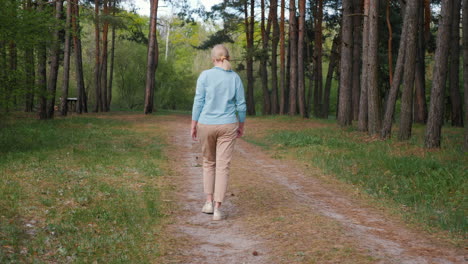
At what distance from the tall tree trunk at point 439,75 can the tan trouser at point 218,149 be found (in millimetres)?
8686

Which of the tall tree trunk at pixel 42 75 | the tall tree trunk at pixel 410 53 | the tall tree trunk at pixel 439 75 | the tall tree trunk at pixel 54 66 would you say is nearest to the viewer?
the tall tree trunk at pixel 439 75

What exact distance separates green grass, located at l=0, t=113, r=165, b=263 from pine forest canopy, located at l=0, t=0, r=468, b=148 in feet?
12.6

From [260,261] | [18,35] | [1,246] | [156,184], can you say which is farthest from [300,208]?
[18,35]

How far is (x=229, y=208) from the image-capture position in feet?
23.9

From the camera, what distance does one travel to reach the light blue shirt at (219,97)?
6465 mm

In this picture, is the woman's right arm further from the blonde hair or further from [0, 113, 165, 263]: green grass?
[0, 113, 165, 263]: green grass

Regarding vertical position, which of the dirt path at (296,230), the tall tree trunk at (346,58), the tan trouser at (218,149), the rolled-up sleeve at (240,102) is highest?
the tall tree trunk at (346,58)

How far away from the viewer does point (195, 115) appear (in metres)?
6.57

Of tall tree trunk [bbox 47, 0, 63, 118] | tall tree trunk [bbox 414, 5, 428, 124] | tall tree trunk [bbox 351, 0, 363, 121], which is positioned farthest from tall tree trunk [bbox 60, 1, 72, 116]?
tall tree trunk [bbox 414, 5, 428, 124]

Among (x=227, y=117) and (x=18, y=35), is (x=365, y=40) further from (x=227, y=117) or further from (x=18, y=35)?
(x=227, y=117)

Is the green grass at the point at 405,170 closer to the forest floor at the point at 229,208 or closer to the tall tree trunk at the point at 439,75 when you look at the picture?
the forest floor at the point at 229,208

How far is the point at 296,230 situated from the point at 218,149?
150 centimetres

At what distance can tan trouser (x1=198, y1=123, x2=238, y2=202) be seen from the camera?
21.2ft

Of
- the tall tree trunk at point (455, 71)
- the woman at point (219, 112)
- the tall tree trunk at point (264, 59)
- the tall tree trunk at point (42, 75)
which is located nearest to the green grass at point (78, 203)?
the woman at point (219, 112)
